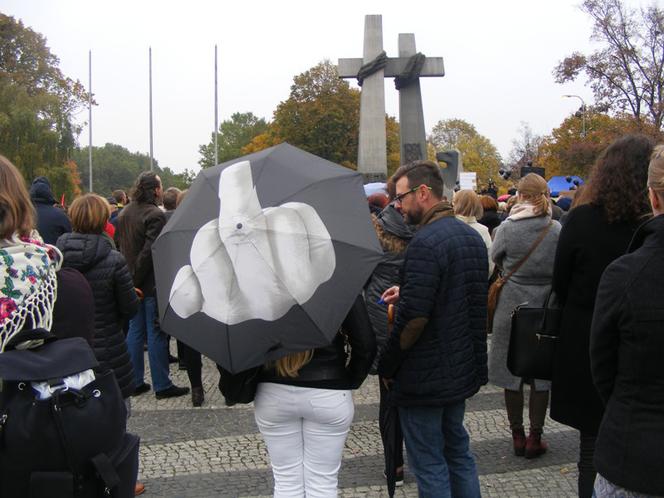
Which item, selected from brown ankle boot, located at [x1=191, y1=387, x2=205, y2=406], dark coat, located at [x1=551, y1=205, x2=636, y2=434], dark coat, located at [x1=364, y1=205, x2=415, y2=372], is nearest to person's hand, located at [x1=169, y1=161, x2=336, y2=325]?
dark coat, located at [x1=551, y1=205, x2=636, y2=434]

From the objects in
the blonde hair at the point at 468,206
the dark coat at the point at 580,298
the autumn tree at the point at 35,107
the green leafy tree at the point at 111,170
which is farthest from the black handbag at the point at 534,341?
the green leafy tree at the point at 111,170

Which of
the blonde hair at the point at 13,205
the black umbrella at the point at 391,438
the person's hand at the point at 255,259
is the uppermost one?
the blonde hair at the point at 13,205

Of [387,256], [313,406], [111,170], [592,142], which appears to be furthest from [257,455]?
[111,170]

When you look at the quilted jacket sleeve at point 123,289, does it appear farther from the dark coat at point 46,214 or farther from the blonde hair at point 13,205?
the dark coat at point 46,214

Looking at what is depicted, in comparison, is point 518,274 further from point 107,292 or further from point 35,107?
point 35,107

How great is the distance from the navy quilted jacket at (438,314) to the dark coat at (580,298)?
498mm

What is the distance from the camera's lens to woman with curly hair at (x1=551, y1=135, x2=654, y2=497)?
3514 mm

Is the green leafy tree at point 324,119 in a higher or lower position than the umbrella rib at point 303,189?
higher

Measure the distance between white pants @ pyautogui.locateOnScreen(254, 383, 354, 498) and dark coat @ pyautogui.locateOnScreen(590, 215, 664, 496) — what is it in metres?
1.16

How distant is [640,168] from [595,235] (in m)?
0.40

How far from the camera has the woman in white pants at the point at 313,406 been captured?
121 inches

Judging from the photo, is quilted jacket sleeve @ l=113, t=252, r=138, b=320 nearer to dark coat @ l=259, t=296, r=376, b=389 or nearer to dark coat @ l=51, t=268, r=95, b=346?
dark coat @ l=51, t=268, r=95, b=346

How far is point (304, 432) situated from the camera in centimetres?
318

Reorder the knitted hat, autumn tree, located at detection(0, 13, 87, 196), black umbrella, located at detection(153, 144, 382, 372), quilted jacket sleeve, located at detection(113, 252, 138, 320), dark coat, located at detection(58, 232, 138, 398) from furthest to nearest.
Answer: autumn tree, located at detection(0, 13, 87, 196) < quilted jacket sleeve, located at detection(113, 252, 138, 320) < dark coat, located at detection(58, 232, 138, 398) < black umbrella, located at detection(153, 144, 382, 372) < the knitted hat
